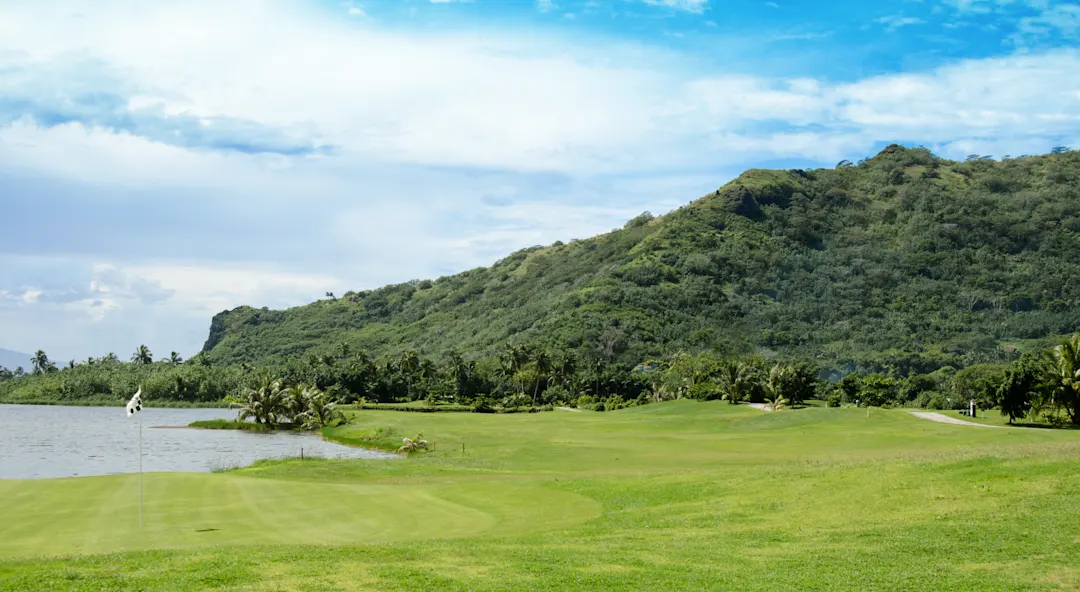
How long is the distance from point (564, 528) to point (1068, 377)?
46.3 m

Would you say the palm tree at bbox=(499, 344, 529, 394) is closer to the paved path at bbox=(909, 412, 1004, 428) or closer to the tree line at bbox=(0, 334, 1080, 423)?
the tree line at bbox=(0, 334, 1080, 423)

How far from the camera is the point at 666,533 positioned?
928 inches

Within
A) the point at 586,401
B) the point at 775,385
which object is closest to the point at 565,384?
the point at 586,401

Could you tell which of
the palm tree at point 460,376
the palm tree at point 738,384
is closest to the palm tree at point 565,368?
the palm tree at point 460,376

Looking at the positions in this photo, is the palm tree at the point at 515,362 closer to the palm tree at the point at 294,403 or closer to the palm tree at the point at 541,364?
the palm tree at the point at 541,364

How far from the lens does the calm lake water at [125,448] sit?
58.1m

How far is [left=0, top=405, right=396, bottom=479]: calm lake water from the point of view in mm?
58147

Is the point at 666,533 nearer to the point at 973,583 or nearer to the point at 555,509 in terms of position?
the point at 555,509

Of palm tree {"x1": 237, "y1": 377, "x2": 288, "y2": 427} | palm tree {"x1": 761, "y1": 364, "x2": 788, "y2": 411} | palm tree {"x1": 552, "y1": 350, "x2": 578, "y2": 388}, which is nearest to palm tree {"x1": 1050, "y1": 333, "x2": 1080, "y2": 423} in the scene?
palm tree {"x1": 761, "y1": 364, "x2": 788, "y2": 411}

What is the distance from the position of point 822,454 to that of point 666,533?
28137 mm

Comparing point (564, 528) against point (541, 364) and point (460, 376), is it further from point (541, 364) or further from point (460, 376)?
point (460, 376)

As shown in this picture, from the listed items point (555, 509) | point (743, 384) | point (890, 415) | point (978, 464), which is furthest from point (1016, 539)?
point (743, 384)

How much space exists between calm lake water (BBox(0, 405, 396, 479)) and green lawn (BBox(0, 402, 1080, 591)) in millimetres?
20137

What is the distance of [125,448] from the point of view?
75000mm
